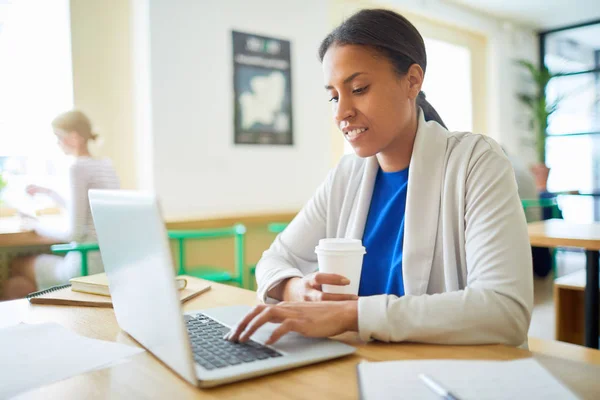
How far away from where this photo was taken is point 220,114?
3760mm

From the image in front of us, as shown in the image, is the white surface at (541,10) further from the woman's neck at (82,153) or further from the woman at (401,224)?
the woman at (401,224)

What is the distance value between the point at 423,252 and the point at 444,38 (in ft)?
18.0

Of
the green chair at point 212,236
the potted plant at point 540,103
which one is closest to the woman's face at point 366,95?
the green chair at point 212,236

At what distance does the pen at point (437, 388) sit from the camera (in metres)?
0.59

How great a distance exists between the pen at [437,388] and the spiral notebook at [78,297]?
0.66 metres

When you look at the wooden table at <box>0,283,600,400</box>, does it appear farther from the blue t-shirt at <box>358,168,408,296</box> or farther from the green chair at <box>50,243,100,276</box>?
the green chair at <box>50,243,100,276</box>

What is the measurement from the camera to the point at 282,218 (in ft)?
12.6

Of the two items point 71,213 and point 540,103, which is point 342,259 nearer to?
point 71,213

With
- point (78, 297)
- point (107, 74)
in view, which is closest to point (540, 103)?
point (107, 74)

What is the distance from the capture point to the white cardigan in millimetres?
859

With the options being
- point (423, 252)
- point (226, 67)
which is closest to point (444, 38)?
point (226, 67)

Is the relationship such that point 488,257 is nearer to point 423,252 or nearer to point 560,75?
point 423,252

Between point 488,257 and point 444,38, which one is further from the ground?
point 444,38

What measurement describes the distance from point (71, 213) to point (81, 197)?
0.33 feet
